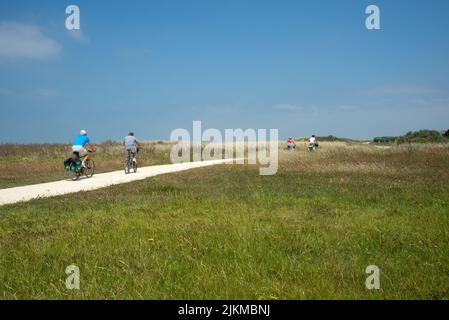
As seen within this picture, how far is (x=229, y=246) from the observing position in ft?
22.1

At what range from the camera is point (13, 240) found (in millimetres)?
7539

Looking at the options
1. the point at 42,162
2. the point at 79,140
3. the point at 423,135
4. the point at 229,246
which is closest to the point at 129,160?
the point at 79,140

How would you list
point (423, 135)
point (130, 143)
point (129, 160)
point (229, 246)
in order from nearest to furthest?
point (229, 246)
point (130, 143)
point (129, 160)
point (423, 135)

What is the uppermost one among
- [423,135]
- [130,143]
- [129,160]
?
[423,135]

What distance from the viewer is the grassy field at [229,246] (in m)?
4.95

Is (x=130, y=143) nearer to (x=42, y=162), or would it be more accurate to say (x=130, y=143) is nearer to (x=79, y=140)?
(x=79, y=140)

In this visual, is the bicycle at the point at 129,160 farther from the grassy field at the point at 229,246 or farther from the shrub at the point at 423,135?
the shrub at the point at 423,135

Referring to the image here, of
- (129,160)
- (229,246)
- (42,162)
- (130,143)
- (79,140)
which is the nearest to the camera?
(229,246)

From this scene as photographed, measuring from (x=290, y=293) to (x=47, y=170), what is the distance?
27.0m

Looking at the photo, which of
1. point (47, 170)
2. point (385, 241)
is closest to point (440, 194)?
point (385, 241)

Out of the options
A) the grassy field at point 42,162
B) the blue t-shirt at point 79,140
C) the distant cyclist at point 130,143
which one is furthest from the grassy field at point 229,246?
the grassy field at point 42,162

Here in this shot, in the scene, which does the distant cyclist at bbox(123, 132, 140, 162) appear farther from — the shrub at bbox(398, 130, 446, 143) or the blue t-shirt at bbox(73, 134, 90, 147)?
the shrub at bbox(398, 130, 446, 143)

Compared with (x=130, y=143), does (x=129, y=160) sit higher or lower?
lower

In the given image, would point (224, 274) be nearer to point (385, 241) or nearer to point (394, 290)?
point (394, 290)
